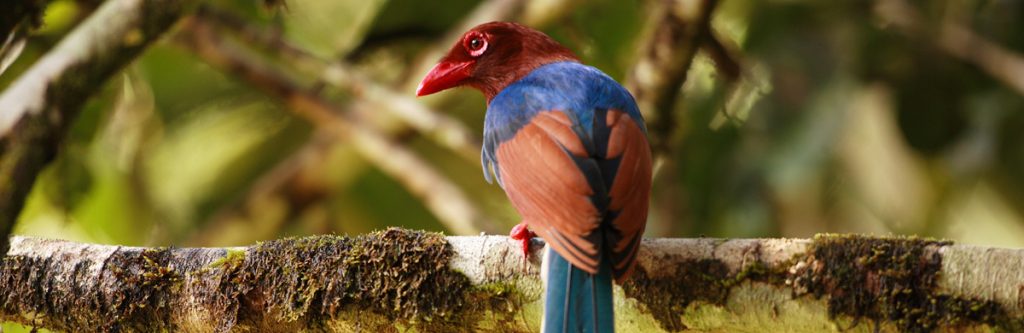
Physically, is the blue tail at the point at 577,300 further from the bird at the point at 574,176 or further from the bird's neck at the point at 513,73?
the bird's neck at the point at 513,73

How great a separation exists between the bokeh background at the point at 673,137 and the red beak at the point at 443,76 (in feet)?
6.48

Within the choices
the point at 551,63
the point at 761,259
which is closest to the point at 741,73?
the point at 551,63

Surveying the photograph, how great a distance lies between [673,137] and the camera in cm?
579

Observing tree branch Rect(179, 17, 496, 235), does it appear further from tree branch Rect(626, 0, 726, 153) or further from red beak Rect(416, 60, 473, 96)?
red beak Rect(416, 60, 473, 96)

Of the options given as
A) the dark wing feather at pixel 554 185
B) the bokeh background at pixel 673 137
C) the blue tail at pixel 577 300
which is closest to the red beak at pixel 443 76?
the dark wing feather at pixel 554 185

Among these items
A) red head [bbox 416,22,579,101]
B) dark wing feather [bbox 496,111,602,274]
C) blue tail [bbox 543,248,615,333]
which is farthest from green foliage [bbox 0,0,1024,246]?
blue tail [bbox 543,248,615,333]

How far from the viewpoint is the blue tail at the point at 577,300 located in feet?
9.25

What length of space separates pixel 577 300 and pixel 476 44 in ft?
4.48

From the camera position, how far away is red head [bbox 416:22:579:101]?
12.9 ft

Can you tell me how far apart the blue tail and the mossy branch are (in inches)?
4.1

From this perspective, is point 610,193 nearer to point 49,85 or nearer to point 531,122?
point 531,122

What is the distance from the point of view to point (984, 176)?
8562 mm

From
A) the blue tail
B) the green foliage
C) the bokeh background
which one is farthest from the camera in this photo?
→ the green foliage

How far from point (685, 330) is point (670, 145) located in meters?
2.90
